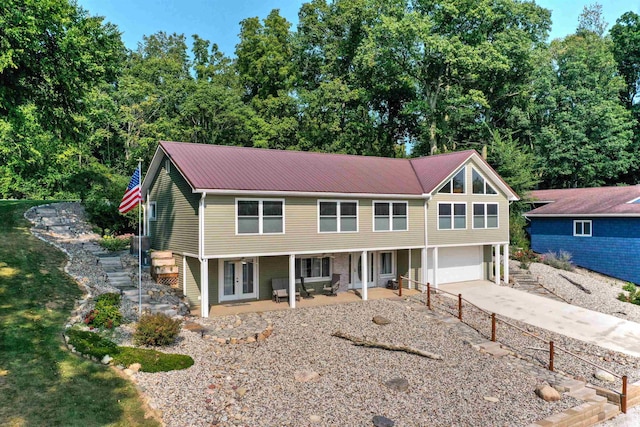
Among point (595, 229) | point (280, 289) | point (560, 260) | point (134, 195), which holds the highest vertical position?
point (134, 195)

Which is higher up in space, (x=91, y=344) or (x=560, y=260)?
(x=560, y=260)

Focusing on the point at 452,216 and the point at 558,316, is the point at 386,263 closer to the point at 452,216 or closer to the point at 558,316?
the point at 452,216

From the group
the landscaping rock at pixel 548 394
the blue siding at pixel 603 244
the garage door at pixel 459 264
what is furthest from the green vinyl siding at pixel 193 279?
the blue siding at pixel 603 244

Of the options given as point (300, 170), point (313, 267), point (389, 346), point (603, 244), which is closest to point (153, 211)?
point (300, 170)

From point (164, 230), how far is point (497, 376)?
46.5 feet

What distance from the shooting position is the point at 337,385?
986 cm

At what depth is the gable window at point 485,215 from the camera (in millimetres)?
22547

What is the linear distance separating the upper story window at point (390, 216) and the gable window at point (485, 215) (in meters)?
4.65

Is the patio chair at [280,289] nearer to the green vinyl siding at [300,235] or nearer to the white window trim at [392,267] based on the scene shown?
the green vinyl siding at [300,235]

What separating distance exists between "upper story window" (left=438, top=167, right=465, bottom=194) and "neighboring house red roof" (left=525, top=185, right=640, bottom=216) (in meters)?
9.70

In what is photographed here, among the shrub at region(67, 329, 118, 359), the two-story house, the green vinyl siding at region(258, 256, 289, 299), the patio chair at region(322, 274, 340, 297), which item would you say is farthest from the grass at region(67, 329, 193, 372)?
the patio chair at region(322, 274, 340, 297)

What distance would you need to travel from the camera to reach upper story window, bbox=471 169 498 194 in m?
22.5

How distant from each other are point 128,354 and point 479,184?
61.6 feet

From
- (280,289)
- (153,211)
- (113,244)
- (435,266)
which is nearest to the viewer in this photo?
(280,289)
